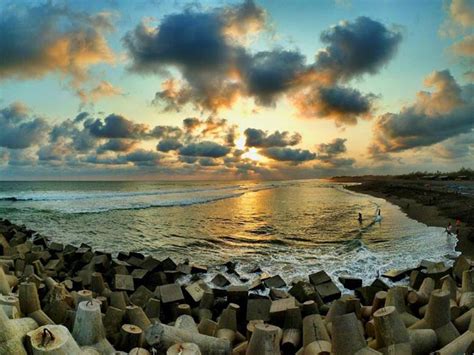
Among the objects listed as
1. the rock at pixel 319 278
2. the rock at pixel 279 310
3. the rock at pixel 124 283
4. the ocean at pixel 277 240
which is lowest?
the ocean at pixel 277 240

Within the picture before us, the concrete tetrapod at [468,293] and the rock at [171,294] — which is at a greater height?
the concrete tetrapod at [468,293]

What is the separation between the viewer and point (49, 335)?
3.15 m

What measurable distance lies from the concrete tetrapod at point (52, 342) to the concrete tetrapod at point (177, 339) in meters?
0.83

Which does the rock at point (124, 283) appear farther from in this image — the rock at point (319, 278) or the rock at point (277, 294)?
the rock at point (319, 278)

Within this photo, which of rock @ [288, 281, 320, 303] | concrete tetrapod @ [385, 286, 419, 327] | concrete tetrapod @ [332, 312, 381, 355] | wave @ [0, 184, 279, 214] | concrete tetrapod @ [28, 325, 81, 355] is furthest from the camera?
wave @ [0, 184, 279, 214]

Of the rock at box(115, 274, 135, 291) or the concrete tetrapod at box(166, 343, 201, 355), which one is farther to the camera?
the rock at box(115, 274, 135, 291)

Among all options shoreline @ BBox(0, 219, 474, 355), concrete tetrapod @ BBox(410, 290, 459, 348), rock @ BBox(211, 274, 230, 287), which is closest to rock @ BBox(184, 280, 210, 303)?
shoreline @ BBox(0, 219, 474, 355)

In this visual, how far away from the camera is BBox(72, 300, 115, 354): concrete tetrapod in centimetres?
413

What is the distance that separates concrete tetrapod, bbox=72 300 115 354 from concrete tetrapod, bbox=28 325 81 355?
875 mm

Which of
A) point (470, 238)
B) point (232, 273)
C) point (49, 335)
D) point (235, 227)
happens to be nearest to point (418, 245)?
point (470, 238)

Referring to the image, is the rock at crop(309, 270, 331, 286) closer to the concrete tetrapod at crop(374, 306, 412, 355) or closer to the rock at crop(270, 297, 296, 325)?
the rock at crop(270, 297, 296, 325)

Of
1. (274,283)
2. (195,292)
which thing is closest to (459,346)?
(195,292)

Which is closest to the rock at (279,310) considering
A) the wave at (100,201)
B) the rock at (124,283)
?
the rock at (124,283)

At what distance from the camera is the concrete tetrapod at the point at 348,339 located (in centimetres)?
367
